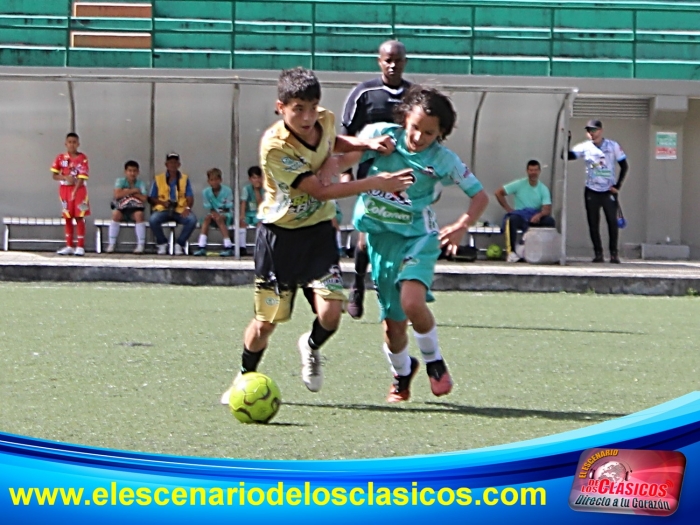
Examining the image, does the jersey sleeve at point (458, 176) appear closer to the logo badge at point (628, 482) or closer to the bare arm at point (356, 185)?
the bare arm at point (356, 185)

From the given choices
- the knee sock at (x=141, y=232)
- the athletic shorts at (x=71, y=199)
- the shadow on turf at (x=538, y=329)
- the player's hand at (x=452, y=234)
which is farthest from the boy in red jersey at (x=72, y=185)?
the player's hand at (x=452, y=234)

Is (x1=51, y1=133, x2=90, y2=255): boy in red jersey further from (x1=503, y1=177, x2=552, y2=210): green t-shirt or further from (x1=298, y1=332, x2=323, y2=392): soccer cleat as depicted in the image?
(x1=298, y1=332, x2=323, y2=392): soccer cleat

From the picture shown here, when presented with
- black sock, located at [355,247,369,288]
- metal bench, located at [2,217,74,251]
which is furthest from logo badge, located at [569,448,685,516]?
metal bench, located at [2,217,74,251]

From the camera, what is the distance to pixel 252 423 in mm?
5340

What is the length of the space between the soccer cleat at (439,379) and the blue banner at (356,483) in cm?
333

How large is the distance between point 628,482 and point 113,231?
15270 millimetres

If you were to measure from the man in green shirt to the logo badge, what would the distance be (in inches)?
571

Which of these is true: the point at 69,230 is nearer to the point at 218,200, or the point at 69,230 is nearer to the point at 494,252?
the point at 218,200

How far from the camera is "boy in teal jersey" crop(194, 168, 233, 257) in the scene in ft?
56.2

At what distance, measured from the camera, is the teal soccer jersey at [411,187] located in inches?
233

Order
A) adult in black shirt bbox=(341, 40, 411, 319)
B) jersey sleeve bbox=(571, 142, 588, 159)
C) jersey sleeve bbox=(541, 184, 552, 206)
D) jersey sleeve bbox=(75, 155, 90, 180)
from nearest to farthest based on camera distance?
adult in black shirt bbox=(341, 40, 411, 319), jersey sleeve bbox=(75, 155, 90, 180), jersey sleeve bbox=(571, 142, 588, 159), jersey sleeve bbox=(541, 184, 552, 206)

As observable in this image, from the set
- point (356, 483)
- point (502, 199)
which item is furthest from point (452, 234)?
point (502, 199)

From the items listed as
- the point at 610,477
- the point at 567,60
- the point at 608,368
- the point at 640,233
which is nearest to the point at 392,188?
the point at 608,368

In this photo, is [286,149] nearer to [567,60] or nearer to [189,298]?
[189,298]
